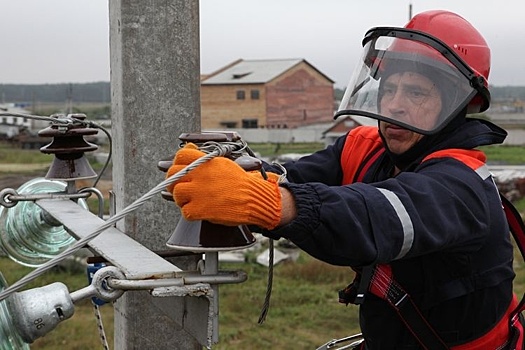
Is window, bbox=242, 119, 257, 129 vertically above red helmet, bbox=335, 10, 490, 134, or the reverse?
red helmet, bbox=335, 10, 490, 134

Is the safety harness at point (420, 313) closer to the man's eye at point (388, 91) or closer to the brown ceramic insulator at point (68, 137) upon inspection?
the man's eye at point (388, 91)

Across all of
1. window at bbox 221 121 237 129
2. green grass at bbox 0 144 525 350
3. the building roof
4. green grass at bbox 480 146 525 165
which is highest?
the building roof

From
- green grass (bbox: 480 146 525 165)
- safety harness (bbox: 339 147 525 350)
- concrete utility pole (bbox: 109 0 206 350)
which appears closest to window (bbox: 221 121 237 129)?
green grass (bbox: 480 146 525 165)

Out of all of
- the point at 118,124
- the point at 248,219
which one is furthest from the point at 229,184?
the point at 118,124

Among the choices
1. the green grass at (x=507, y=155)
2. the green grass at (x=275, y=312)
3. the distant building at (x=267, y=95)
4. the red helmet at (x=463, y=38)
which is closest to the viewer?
the red helmet at (x=463, y=38)

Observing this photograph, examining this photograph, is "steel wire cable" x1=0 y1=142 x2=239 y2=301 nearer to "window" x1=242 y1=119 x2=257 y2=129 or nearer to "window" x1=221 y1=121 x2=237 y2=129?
"window" x1=221 y1=121 x2=237 y2=129

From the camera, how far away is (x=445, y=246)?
2.05m

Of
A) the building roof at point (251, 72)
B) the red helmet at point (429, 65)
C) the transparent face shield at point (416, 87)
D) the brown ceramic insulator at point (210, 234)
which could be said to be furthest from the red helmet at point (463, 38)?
the building roof at point (251, 72)

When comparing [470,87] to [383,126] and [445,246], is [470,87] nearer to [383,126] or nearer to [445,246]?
[383,126]

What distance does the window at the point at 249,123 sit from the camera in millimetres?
53062

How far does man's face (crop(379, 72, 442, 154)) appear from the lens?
94.6 inches

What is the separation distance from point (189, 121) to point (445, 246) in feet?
2.92

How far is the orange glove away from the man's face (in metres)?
0.82

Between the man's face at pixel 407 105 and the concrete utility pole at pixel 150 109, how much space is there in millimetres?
627
